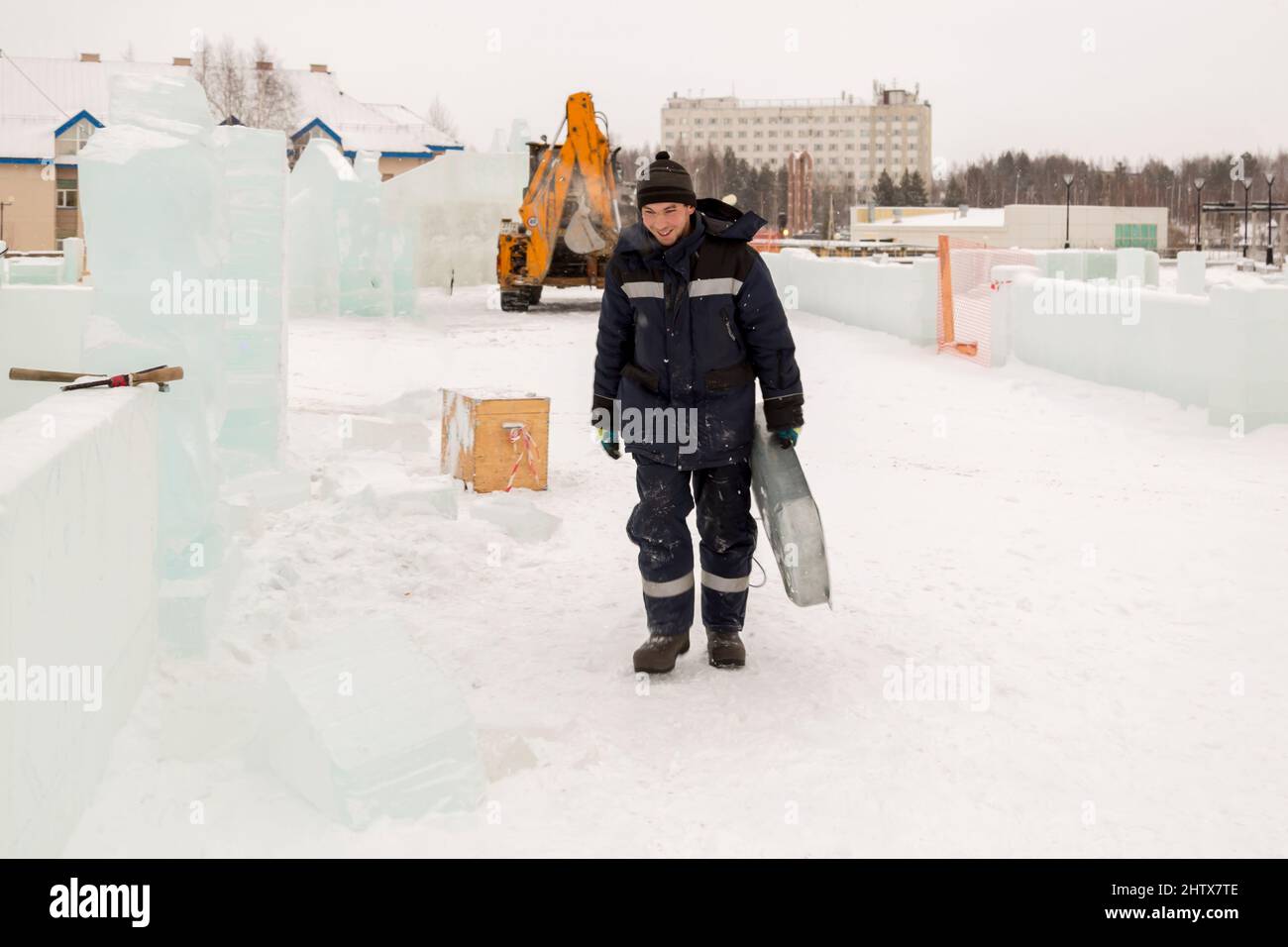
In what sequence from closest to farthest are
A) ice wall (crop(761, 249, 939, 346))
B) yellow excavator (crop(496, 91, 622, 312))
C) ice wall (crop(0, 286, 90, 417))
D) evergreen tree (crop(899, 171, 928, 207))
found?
1. ice wall (crop(0, 286, 90, 417))
2. ice wall (crop(761, 249, 939, 346))
3. yellow excavator (crop(496, 91, 622, 312))
4. evergreen tree (crop(899, 171, 928, 207))

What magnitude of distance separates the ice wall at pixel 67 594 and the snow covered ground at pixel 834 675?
0.58 ft

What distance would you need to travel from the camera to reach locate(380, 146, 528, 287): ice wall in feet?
111

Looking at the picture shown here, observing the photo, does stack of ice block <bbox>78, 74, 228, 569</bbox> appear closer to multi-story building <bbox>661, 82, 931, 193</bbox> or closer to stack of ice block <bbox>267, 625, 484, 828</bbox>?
stack of ice block <bbox>267, 625, 484, 828</bbox>

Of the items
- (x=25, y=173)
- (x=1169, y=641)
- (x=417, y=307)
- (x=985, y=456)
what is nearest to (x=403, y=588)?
(x=1169, y=641)

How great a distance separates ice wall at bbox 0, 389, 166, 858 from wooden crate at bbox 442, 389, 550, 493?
10.9 feet

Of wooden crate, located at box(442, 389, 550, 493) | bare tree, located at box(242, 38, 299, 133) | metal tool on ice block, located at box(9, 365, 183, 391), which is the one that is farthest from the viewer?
bare tree, located at box(242, 38, 299, 133)

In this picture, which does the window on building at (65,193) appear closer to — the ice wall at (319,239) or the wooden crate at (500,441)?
the ice wall at (319,239)

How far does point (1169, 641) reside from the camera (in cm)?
514

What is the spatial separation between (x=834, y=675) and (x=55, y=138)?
4744 cm

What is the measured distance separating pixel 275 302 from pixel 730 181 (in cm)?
10605

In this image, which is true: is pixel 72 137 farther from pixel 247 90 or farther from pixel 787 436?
pixel 787 436

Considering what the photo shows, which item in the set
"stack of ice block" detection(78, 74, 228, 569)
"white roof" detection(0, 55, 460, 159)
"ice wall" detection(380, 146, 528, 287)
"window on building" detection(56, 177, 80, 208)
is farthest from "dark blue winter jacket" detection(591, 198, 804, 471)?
"window on building" detection(56, 177, 80, 208)

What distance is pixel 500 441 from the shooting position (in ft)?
25.5

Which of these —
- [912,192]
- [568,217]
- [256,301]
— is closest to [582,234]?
[568,217]
